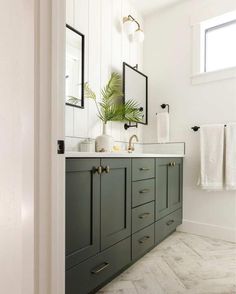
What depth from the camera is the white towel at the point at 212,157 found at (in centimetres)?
227

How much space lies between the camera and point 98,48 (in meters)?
2.17

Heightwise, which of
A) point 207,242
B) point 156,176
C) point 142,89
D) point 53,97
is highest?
point 142,89

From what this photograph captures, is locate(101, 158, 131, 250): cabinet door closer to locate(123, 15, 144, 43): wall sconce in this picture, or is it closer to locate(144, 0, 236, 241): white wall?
locate(144, 0, 236, 241): white wall

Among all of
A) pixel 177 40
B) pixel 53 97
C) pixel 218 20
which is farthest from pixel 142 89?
pixel 53 97

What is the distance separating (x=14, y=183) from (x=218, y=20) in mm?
2680

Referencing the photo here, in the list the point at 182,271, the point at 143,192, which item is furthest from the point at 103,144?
the point at 182,271

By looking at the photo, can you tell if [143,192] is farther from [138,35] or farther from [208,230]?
[138,35]

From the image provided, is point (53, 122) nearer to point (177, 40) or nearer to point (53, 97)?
point (53, 97)

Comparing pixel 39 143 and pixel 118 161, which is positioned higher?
pixel 39 143

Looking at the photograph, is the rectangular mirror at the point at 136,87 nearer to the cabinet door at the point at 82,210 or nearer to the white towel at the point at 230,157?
the white towel at the point at 230,157

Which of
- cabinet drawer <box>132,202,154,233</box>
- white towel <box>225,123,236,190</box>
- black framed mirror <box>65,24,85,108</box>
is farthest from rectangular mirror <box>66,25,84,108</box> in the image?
white towel <box>225,123,236,190</box>

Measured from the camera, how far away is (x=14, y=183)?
0.81 metres

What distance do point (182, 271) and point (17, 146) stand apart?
60.2 inches

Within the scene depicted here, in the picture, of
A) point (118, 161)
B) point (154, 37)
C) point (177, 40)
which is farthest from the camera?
point (154, 37)
